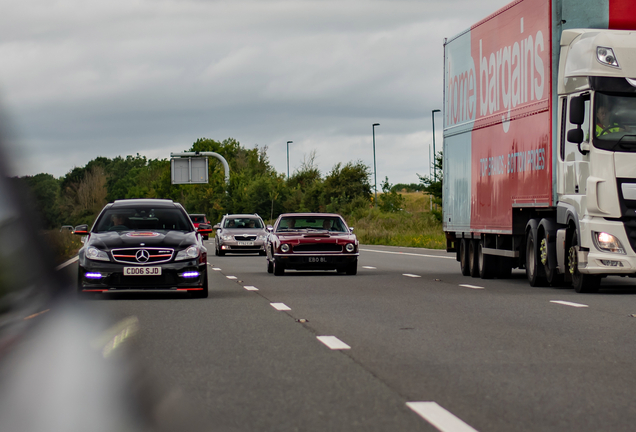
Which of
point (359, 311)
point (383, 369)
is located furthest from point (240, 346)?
point (359, 311)

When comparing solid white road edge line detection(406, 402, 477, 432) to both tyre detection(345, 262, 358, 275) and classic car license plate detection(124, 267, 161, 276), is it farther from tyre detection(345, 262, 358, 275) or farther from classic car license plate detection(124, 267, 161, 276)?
tyre detection(345, 262, 358, 275)

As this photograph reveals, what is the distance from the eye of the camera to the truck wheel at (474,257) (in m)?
19.8

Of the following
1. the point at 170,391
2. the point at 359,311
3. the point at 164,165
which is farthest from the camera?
the point at 164,165

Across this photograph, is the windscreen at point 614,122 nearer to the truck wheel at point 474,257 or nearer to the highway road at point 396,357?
the highway road at point 396,357

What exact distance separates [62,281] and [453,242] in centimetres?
2032

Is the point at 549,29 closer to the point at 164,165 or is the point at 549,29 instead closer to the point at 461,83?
the point at 461,83

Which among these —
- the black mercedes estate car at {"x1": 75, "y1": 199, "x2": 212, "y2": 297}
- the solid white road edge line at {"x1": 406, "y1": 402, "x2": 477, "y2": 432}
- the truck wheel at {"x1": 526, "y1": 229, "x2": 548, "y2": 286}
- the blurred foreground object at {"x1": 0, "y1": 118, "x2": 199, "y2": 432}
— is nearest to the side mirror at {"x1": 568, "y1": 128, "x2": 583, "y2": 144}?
the truck wheel at {"x1": 526, "y1": 229, "x2": 548, "y2": 286}

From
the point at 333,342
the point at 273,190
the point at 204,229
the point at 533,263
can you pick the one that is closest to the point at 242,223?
the point at 204,229

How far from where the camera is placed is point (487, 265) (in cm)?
1911

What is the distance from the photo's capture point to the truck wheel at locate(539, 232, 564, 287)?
15867mm

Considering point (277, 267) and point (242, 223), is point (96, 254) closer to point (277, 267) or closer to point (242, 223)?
point (277, 267)

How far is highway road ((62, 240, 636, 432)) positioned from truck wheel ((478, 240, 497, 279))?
338 centimetres

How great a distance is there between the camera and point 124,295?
594 inches

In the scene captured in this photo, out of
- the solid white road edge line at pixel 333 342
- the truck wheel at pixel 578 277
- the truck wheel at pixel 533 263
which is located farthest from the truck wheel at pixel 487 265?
the solid white road edge line at pixel 333 342
